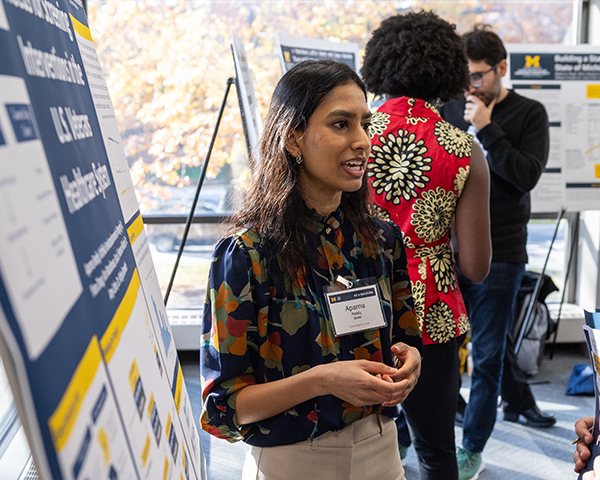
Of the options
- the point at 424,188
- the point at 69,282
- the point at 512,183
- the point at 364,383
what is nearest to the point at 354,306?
the point at 364,383

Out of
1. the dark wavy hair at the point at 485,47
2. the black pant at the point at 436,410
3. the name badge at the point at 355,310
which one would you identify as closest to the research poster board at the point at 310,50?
the dark wavy hair at the point at 485,47

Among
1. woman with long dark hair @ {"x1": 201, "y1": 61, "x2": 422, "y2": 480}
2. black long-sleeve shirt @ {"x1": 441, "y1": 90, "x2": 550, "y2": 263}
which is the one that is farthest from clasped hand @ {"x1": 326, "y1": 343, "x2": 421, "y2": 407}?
black long-sleeve shirt @ {"x1": 441, "y1": 90, "x2": 550, "y2": 263}

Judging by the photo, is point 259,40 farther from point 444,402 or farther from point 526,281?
point 444,402

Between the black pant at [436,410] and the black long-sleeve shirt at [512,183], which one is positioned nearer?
the black pant at [436,410]

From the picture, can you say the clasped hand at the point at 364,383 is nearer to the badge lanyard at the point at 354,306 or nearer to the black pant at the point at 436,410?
the badge lanyard at the point at 354,306

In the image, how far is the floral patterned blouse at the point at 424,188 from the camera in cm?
146

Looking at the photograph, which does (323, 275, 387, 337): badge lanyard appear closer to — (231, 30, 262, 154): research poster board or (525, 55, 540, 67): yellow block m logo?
(231, 30, 262, 154): research poster board

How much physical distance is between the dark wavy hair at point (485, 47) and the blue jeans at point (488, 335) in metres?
0.90

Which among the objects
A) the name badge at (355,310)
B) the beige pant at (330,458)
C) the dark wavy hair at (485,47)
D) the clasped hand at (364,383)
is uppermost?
the dark wavy hair at (485,47)

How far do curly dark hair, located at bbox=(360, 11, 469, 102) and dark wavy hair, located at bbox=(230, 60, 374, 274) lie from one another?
0.40 metres

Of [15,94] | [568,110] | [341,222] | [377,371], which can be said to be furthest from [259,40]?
[15,94]

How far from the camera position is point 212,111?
12.5ft

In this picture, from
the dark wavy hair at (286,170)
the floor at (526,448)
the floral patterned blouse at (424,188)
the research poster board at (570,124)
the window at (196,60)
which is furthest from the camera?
the window at (196,60)

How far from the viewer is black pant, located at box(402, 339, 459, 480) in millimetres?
1474
